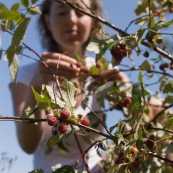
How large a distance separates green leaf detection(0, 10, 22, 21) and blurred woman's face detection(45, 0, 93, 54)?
0.88m

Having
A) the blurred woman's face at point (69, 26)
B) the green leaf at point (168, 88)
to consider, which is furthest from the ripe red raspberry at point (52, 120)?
the blurred woman's face at point (69, 26)

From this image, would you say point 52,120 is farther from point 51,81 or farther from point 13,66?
point 51,81

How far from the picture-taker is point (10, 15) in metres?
1.11

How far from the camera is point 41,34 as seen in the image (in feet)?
9.10

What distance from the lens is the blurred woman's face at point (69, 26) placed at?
2037 mm

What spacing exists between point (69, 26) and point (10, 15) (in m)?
0.97

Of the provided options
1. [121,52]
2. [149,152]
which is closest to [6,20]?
[121,52]

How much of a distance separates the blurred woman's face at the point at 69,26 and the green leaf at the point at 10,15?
884mm

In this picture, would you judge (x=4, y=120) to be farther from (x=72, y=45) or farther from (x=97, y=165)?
(x=97, y=165)

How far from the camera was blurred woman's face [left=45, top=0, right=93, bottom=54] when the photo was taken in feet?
6.68

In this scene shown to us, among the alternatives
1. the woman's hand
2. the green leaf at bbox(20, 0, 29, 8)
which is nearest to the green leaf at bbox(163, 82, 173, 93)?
the woman's hand

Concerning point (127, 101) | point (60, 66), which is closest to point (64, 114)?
point (60, 66)

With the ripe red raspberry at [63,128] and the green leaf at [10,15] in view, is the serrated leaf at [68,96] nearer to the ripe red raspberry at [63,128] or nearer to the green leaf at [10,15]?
the ripe red raspberry at [63,128]

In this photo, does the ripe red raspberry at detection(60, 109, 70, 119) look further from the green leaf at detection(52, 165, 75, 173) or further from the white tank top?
the white tank top
